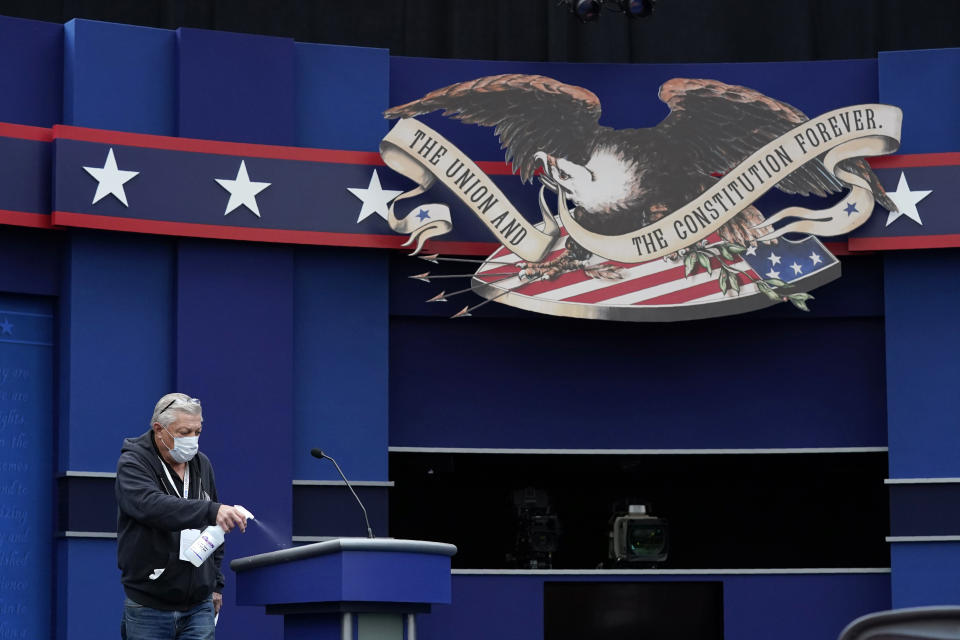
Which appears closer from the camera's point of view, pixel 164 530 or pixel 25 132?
pixel 164 530

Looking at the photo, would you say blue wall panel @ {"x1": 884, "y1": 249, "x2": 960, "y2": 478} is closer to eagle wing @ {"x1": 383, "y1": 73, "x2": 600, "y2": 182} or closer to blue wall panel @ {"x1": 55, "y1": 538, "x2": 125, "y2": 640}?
eagle wing @ {"x1": 383, "y1": 73, "x2": 600, "y2": 182}

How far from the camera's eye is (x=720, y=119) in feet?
25.7

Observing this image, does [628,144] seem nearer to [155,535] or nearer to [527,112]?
[527,112]

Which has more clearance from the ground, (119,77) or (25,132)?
(119,77)

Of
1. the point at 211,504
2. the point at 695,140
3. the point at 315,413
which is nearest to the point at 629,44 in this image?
the point at 695,140

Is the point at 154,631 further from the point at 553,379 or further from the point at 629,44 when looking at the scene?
the point at 629,44

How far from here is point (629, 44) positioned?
1028 cm

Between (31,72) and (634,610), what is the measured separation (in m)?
4.05

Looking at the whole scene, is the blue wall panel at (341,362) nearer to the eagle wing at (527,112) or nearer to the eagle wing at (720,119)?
the eagle wing at (527,112)

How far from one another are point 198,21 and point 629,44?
9.70ft

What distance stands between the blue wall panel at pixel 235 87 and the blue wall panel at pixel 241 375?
596mm

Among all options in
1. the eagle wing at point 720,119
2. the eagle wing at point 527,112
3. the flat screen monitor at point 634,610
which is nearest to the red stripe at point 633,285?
the eagle wing at point 720,119

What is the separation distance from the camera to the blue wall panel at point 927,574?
7.50 meters

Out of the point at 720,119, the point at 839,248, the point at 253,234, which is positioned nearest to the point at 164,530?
the point at 253,234
